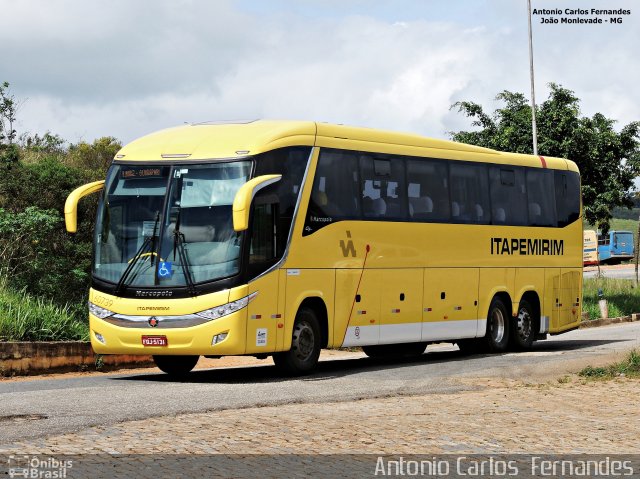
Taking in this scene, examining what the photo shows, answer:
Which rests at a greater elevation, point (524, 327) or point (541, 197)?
point (541, 197)

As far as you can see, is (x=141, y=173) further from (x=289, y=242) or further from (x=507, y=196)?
(x=507, y=196)

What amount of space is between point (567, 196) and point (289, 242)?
10.1 meters

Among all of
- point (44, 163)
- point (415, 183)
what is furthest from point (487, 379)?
point (44, 163)

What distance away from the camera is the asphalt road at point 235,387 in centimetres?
1319

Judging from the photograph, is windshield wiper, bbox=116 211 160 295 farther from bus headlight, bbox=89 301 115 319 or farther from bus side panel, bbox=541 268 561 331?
bus side panel, bbox=541 268 561 331

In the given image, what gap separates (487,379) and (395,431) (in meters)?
6.25

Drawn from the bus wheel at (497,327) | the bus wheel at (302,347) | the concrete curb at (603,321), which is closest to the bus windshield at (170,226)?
the bus wheel at (302,347)

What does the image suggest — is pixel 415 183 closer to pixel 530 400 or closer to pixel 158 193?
pixel 158 193

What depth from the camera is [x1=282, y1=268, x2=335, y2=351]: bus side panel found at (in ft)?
61.4

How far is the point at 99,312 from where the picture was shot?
18.5 meters

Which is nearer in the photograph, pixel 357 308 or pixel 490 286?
pixel 357 308

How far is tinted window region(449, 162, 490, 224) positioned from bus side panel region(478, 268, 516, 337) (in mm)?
1082

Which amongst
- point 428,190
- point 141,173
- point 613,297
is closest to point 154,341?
point 141,173

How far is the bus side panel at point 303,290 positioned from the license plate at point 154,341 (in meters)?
1.87
